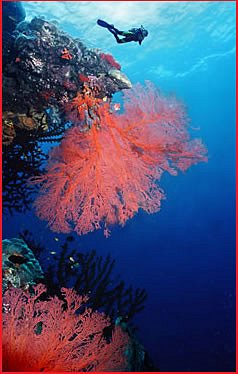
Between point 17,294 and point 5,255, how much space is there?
1740 millimetres

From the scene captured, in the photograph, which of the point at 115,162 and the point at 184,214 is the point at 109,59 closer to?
the point at 115,162

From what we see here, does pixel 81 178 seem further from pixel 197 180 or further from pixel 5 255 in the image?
pixel 197 180

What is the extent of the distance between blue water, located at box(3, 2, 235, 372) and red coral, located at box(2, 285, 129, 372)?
4351 mm

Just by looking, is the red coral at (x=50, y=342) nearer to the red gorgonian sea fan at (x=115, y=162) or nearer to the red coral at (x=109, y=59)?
the red gorgonian sea fan at (x=115, y=162)

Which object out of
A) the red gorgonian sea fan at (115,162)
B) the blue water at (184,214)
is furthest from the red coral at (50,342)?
the blue water at (184,214)

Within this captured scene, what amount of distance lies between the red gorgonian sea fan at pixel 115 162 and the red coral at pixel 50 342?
151 cm

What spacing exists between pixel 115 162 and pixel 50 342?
302 centimetres

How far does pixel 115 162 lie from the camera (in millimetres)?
5488

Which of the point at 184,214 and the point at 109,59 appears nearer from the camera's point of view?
the point at 109,59

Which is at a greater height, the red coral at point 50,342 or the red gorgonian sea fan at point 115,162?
the red gorgonian sea fan at point 115,162

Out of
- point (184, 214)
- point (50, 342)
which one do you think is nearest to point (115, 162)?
point (50, 342)

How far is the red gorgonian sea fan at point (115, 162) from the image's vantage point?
5.47 metres

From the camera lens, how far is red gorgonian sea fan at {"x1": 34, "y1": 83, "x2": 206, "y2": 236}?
5469mm

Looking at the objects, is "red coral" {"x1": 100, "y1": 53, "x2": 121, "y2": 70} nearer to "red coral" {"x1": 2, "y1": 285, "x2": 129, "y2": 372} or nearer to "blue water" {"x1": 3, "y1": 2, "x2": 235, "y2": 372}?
"blue water" {"x1": 3, "y1": 2, "x2": 235, "y2": 372}
